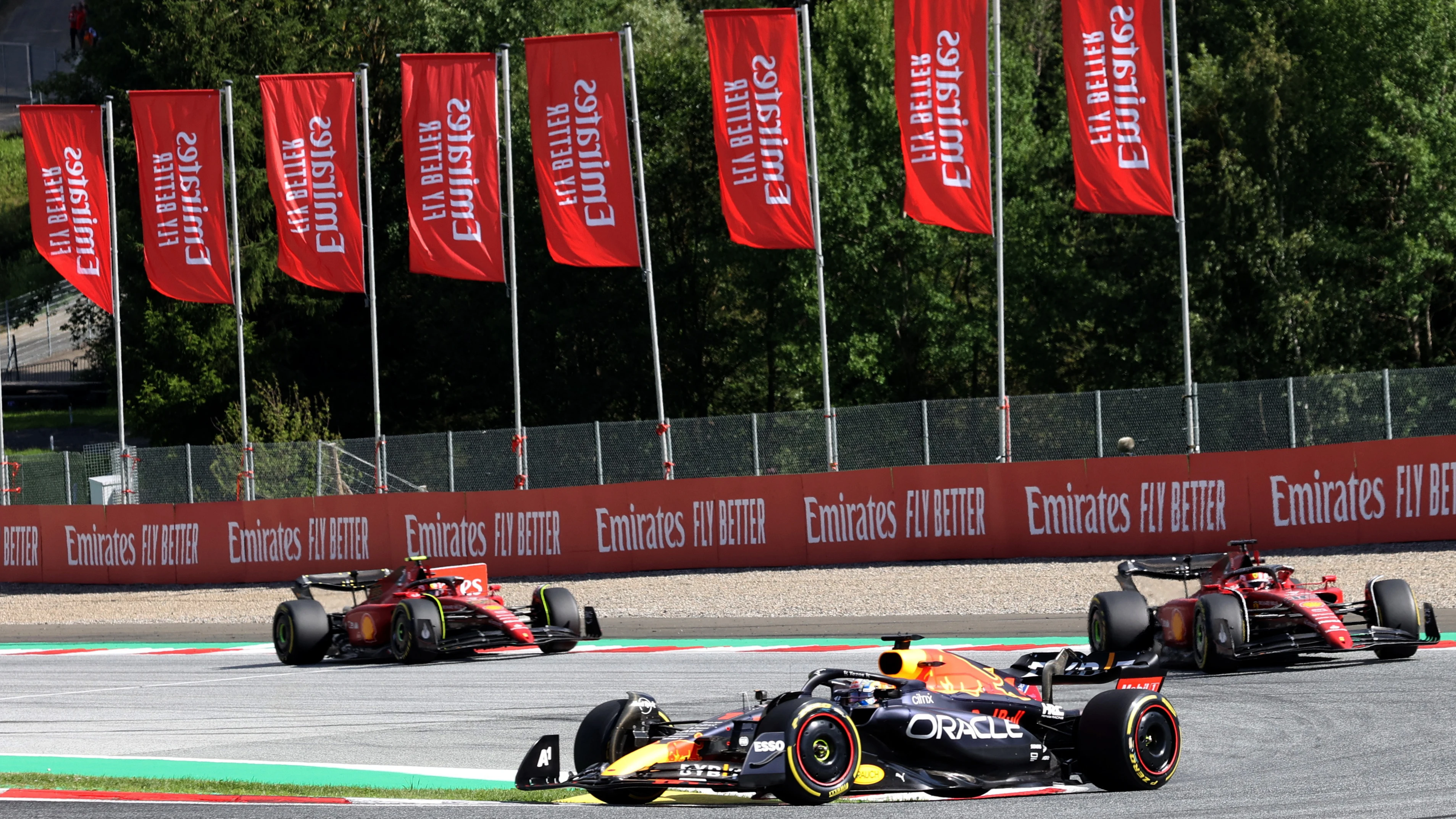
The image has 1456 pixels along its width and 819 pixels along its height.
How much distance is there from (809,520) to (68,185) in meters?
16.5

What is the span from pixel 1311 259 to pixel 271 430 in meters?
27.2

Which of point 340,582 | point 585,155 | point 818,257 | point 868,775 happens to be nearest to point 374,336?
point 585,155

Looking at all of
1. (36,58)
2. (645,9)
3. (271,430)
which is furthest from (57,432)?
(36,58)

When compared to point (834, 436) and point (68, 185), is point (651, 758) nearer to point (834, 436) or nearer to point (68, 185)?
point (834, 436)

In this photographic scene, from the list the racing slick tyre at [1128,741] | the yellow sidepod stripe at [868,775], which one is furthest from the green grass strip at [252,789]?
the racing slick tyre at [1128,741]

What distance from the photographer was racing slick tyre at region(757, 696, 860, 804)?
8.44 m

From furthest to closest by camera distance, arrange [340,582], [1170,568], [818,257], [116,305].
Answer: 1. [116,305]
2. [818,257]
3. [340,582]
4. [1170,568]

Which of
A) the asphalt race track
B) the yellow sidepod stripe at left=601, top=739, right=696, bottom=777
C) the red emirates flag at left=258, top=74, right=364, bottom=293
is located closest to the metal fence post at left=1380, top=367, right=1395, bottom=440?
the asphalt race track

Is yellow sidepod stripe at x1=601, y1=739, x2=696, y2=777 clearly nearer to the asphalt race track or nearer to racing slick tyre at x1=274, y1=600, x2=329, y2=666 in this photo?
the asphalt race track

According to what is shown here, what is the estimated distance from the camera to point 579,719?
12508 millimetres

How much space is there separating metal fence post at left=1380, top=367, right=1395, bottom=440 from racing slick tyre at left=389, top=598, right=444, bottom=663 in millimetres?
13234

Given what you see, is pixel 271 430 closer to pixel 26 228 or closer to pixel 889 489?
pixel 889 489

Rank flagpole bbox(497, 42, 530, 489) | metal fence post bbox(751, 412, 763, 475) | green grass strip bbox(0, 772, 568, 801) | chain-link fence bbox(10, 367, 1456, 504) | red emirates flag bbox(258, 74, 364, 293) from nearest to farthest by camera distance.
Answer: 1. green grass strip bbox(0, 772, 568, 801)
2. chain-link fence bbox(10, 367, 1456, 504)
3. metal fence post bbox(751, 412, 763, 475)
4. flagpole bbox(497, 42, 530, 489)
5. red emirates flag bbox(258, 74, 364, 293)

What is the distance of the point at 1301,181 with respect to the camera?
38.2m
